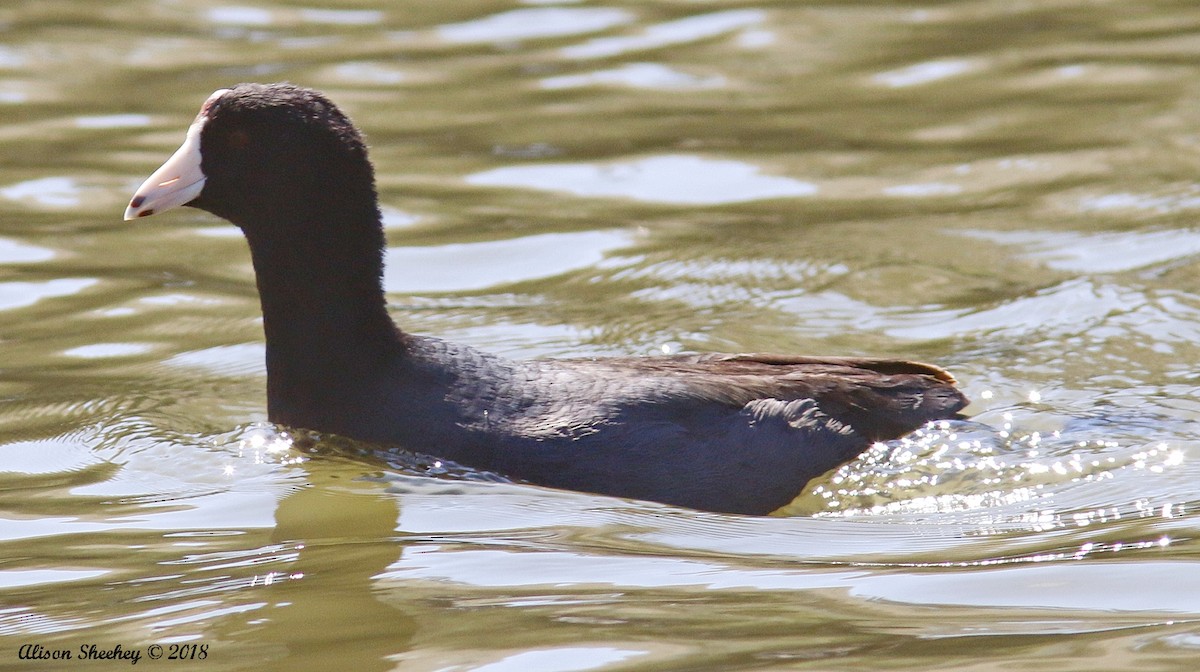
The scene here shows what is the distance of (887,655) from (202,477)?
234 centimetres

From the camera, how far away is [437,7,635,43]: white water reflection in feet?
33.9

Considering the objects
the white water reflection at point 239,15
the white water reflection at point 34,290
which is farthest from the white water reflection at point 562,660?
the white water reflection at point 239,15

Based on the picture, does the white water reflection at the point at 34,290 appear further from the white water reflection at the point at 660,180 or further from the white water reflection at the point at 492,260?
the white water reflection at the point at 660,180

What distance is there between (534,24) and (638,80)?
1.29m

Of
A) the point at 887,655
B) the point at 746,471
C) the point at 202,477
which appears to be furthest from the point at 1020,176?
the point at 887,655

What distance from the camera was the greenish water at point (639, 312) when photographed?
3.42 metres

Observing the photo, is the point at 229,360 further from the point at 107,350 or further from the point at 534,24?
the point at 534,24

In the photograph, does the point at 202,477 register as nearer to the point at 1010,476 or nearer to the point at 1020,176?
the point at 1010,476

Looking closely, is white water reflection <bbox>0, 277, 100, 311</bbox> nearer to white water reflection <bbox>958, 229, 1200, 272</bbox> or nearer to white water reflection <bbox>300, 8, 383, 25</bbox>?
white water reflection <bbox>958, 229, 1200, 272</bbox>

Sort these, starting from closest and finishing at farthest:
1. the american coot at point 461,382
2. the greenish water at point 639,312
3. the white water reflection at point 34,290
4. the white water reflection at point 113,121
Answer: the greenish water at point 639,312 → the american coot at point 461,382 → the white water reflection at point 34,290 → the white water reflection at point 113,121

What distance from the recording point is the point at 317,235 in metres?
4.71

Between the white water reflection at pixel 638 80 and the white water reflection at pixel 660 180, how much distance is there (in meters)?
1.27

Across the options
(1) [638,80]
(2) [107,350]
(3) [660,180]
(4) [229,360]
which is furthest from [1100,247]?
(2) [107,350]

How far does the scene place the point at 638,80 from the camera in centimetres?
952
